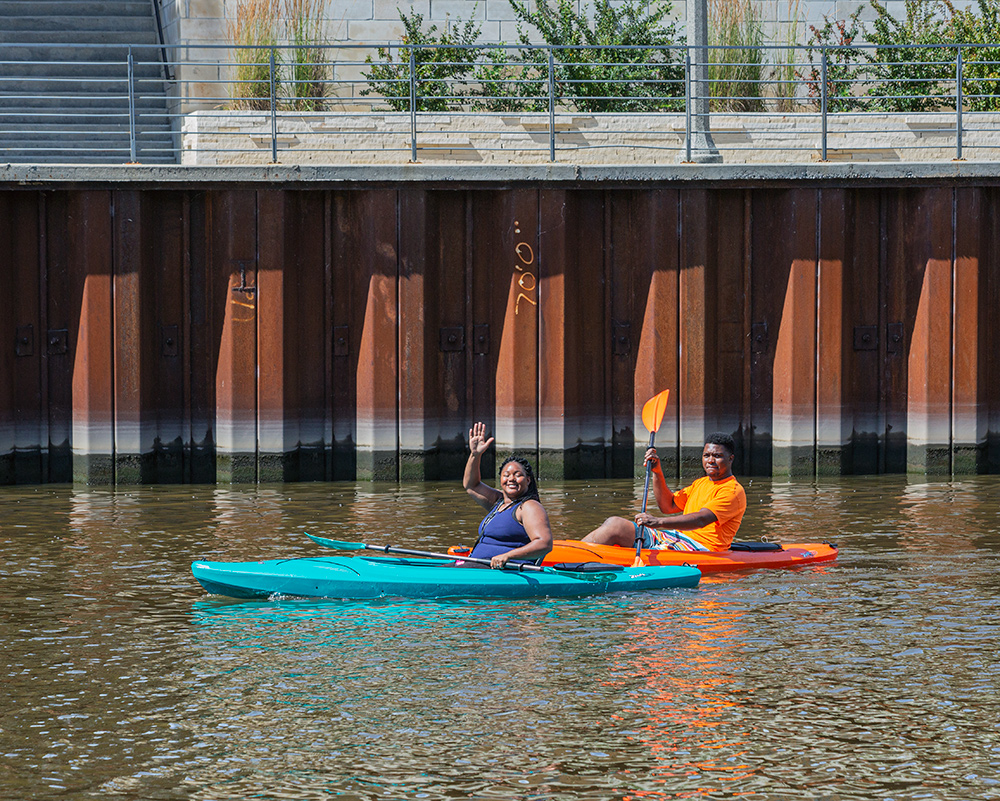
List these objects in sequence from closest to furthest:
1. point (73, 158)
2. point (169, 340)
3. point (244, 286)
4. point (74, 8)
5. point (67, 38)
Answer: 1. point (244, 286)
2. point (169, 340)
3. point (73, 158)
4. point (67, 38)
5. point (74, 8)

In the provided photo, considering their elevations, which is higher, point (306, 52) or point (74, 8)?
point (74, 8)

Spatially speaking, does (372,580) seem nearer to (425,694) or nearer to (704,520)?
(425,694)

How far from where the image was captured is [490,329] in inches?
541

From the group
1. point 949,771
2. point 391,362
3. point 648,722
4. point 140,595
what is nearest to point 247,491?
point 391,362

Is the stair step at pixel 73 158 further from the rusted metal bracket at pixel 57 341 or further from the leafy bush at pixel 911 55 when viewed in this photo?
the leafy bush at pixel 911 55

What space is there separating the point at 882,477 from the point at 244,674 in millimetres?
8154

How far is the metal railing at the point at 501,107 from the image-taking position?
14250 millimetres

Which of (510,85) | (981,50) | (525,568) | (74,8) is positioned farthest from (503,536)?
(74,8)

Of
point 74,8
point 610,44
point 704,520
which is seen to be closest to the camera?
point 704,520

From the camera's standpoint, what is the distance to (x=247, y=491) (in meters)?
13.0

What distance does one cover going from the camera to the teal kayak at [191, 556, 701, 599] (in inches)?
351

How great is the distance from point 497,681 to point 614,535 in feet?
9.41

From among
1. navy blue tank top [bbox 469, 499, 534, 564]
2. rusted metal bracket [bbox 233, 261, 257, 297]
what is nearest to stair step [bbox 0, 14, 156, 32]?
rusted metal bracket [bbox 233, 261, 257, 297]

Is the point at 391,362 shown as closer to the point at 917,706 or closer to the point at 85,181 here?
the point at 85,181
